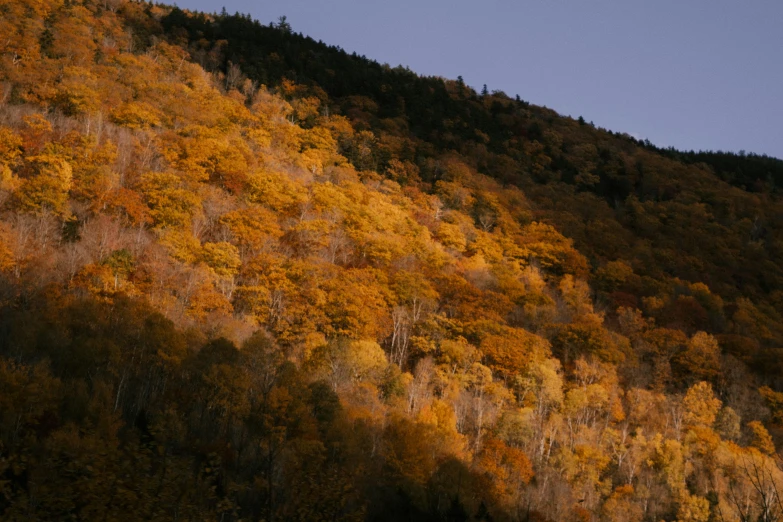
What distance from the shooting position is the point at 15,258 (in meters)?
40.4

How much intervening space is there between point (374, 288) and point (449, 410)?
1603cm

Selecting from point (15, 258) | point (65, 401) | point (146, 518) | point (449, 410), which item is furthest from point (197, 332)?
point (146, 518)

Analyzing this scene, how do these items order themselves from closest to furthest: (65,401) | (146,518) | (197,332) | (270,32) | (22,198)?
(146,518), (65,401), (197,332), (22,198), (270,32)

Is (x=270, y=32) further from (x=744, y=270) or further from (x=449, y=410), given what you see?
(x=449, y=410)

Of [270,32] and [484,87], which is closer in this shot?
[270,32]

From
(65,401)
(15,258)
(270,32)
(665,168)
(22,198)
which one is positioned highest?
(270,32)

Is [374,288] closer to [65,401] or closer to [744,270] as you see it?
[65,401]

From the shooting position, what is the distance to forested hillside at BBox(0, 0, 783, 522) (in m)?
29.5

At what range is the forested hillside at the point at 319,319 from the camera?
29.5m

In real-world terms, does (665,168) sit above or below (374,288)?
above

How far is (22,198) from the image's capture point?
4628cm

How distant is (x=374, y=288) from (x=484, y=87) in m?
122

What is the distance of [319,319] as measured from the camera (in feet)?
160

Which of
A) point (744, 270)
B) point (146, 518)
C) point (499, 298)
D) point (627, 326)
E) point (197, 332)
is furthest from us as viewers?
point (744, 270)
